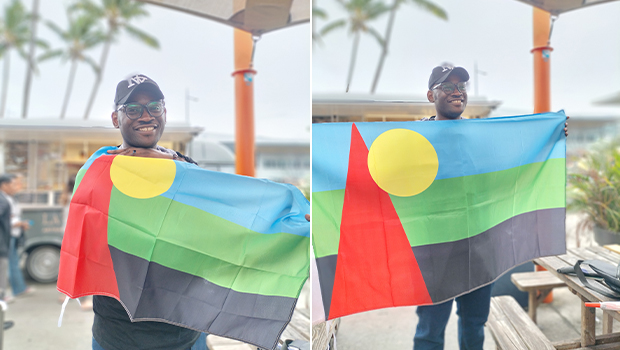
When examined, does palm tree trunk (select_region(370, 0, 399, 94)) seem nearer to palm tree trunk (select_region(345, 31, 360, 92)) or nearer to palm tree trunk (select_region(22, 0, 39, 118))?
palm tree trunk (select_region(345, 31, 360, 92))

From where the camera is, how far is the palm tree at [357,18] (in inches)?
67.5

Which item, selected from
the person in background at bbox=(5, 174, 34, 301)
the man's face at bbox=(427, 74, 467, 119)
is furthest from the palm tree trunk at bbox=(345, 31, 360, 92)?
the person in background at bbox=(5, 174, 34, 301)

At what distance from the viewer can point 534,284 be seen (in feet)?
7.91

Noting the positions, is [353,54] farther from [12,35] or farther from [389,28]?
[12,35]

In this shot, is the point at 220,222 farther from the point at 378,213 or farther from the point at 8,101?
the point at 8,101

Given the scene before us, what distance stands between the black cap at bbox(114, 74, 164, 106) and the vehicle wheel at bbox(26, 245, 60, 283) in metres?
0.93

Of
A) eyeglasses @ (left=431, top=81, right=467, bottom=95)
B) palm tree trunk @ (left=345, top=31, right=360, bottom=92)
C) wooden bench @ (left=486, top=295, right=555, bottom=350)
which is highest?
palm tree trunk @ (left=345, top=31, right=360, bottom=92)

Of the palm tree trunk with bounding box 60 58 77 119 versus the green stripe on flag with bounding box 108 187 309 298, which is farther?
the palm tree trunk with bounding box 60 58 77 119

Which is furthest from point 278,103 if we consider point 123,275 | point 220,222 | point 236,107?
point 123,275

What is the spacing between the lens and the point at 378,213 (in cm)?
162

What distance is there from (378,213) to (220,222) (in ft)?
2.31

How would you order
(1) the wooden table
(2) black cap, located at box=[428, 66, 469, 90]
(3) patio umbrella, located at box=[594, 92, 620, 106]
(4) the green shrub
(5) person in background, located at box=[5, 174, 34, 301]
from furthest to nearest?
(4) the green shrub
(3) patio umbrella, located at box=[594, 92, 620, 106]
(5) person in background, located at box=[5, 174, 34, 301]
(1) the wooden table
(2) black cap, located at box=[428, 66, 469, 90]

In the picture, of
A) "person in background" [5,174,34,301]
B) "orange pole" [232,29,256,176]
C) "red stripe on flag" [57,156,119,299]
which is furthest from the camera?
"person in background" [5,174,34,301]

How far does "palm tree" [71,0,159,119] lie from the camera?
176cm
